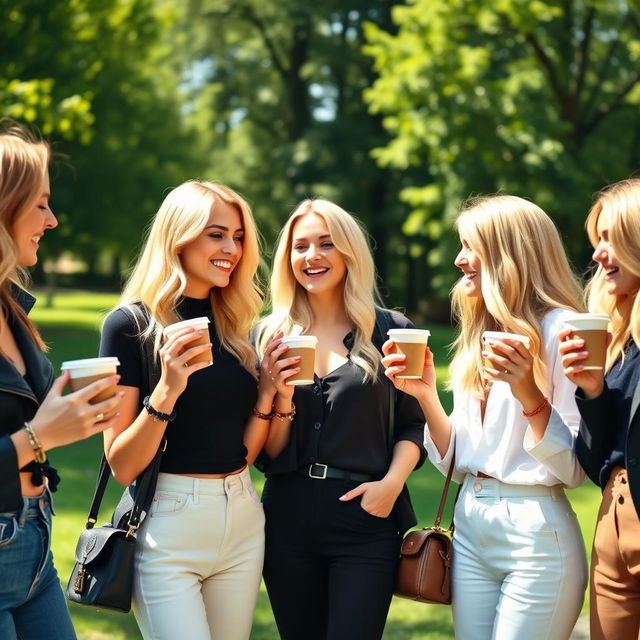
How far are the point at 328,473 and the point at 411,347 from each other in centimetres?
69

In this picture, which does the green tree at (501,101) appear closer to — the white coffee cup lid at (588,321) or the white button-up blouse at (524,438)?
the white button-up blouse at (524,438)

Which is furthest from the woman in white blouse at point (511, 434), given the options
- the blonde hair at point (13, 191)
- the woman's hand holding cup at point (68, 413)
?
the blonde hair at point (13, 191)

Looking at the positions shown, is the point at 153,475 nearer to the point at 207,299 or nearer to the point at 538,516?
the point at 207,299

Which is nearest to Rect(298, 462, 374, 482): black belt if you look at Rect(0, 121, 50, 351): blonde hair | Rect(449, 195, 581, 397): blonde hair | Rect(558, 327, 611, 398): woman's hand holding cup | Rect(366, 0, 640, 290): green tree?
Rect(449, 195, 581, 397): blonde hair

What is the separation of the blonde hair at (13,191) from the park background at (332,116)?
6.00ft

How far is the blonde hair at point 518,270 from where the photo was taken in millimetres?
3811

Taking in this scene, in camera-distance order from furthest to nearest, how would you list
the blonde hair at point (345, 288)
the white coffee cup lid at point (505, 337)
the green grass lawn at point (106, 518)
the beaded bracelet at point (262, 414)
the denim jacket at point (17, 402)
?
1. the green grass lawn at point (106, 518)
2. the blonde hair at point (345, 288)
3. the beaded bracelet at point (262, 414)
4. the white coffee cup lid at point (505, 337)
5. the denim jacket at point (17, 402)

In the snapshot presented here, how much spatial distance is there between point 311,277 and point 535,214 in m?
1.11

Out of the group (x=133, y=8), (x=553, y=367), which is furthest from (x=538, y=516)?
(x=133, y=8)

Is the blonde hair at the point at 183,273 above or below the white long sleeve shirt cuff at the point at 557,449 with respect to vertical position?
above

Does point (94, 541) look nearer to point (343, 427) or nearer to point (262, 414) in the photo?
point (262, 414)

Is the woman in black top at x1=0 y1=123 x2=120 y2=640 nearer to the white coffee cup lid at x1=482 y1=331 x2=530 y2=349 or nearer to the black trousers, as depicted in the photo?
the black trousers

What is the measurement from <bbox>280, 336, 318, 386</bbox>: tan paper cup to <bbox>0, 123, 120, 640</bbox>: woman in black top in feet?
3.35

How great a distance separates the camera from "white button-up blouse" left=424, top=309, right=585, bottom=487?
3.60 meters
